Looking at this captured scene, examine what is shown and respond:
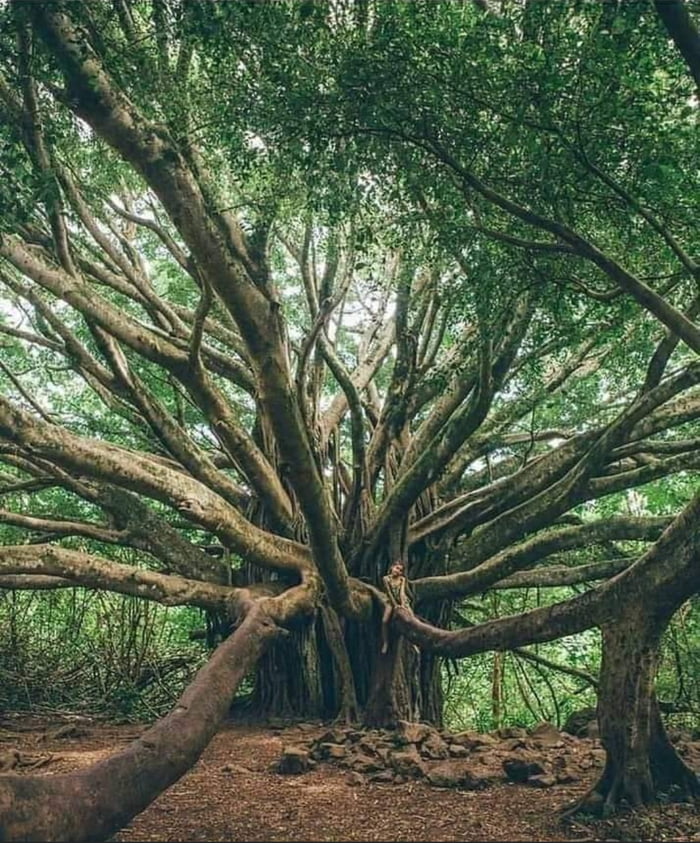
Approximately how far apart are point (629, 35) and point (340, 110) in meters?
1.55

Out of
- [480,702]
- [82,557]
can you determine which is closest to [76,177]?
[82,557]

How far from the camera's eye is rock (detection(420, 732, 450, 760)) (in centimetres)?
580

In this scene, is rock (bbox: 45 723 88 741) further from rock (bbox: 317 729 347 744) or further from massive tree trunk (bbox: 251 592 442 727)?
rock (bbox: 317 729 347 744)

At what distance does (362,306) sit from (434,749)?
5615 millimetres

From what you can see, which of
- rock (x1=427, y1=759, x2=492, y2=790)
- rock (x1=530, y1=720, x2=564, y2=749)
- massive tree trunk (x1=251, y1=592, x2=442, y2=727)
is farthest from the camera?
massive tree trunk (x1=251, y1=592, x2=442, y2=727)

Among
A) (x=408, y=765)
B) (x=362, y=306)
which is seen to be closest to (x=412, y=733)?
(x=408, y=765)

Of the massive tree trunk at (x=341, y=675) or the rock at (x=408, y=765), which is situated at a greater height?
the massive tree trunk at (x=341, y=675)

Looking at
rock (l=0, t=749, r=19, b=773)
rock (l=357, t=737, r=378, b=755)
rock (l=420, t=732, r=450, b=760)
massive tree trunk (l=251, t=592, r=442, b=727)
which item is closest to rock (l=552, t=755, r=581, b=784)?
rock (l=420, t=732, r=450, b=760)

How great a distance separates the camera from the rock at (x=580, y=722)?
7.35 metres

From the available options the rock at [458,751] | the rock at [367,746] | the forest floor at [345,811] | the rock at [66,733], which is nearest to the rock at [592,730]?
the rock at [458,751]

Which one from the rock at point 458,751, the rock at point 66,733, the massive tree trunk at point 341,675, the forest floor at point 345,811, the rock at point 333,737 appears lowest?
the forest floor at point 345,811

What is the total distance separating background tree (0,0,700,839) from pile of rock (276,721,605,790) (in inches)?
27.6

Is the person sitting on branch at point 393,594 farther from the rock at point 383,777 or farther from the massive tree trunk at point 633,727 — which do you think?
the massive tree trunk at point 633,727

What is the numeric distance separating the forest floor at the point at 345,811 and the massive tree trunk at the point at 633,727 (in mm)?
144
